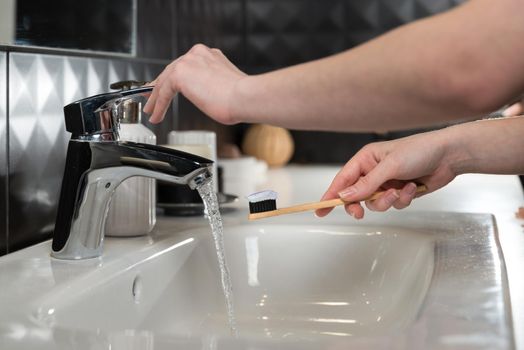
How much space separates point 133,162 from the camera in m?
0.96

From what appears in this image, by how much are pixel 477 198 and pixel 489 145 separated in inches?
29.0

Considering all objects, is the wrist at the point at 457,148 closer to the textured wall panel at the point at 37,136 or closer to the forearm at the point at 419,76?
the forearm at the point at 419,76

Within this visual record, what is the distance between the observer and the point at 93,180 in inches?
38.6

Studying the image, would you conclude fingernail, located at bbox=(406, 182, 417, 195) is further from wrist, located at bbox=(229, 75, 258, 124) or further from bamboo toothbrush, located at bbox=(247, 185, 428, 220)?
wrist, located at bbox=(229, 75, 258, 124)

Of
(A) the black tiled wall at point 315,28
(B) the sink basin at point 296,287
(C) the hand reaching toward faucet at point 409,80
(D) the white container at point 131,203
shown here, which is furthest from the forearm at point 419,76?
(A) the black tiled wall at point 315,28

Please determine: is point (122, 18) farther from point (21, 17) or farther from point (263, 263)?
point (263, 263)

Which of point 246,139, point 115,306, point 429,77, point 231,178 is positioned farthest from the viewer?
point 246,139

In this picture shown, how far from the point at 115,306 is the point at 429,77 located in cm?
52

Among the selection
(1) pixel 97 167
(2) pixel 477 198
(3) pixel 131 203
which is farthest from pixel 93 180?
(2) pixel 477 198

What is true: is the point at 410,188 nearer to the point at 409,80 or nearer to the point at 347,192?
the point at 347,192

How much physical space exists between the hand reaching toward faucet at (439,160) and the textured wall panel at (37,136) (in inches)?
18.2

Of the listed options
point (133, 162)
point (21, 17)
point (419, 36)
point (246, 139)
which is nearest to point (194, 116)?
point (246, 139)

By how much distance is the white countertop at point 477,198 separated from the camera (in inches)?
35.8

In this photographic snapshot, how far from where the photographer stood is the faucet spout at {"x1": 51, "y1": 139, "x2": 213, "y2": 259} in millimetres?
948
